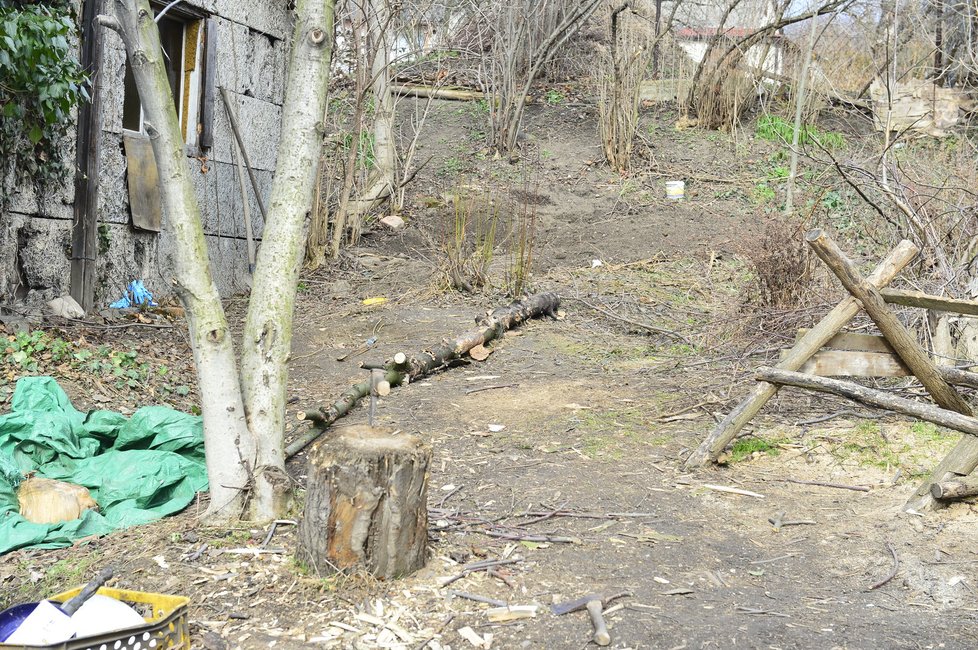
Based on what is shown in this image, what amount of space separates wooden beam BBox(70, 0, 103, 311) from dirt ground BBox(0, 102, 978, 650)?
68cm

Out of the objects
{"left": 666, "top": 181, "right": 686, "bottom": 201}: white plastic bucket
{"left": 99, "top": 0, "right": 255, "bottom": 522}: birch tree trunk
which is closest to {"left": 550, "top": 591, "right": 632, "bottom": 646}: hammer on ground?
{"left": 99, "top": 0, "right": 255, "bottom": 522}: birch tree trunk

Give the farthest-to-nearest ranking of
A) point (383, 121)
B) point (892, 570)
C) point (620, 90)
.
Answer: point (620, 90)
point (383, 121)
point (892, 570)

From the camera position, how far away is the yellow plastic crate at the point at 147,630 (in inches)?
97.2

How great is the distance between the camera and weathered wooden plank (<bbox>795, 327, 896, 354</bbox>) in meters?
4.34

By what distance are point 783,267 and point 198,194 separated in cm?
570

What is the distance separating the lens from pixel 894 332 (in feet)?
13.8

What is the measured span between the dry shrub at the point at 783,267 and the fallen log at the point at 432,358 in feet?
7.17

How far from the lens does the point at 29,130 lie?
662 cm

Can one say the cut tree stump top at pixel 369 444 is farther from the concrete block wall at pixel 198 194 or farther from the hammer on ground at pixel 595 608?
the concrete block wall at pixel 198 194

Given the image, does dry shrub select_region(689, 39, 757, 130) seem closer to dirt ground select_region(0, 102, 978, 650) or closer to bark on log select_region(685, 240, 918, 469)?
dirt ground select_region(0, 102, 978, 650)

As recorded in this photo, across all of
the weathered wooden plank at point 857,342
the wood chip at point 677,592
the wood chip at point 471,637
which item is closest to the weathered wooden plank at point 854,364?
the weathered wooden plank at point 857,342

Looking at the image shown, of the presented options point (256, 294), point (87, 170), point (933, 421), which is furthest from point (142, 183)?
point (933, 421)

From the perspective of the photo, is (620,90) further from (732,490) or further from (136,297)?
(732,490)

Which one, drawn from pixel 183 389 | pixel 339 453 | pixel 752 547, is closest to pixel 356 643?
pixel 339 453
